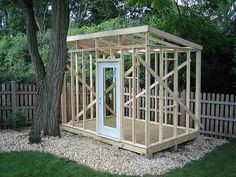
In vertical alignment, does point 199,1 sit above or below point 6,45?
above

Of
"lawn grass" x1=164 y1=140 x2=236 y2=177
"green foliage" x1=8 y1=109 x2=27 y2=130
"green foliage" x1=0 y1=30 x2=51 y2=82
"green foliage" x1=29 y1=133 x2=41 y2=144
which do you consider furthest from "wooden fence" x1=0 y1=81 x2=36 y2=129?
"lawn grass" x1=164 y1=140 x2=236 y2=177

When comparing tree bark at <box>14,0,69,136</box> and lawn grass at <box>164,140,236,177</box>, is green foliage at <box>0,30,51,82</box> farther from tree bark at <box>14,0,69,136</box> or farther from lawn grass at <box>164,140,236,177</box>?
lawn grass at <box>164,140,236,177</box>

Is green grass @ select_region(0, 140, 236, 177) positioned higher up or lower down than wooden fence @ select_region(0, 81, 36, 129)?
lower down

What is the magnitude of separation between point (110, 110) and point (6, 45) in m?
10.5

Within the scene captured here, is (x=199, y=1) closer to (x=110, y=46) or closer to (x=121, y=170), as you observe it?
(x=110, y=46)

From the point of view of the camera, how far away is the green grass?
6.51 m

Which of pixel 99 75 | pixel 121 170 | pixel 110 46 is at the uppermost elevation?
pixel 110 46

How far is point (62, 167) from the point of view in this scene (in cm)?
684

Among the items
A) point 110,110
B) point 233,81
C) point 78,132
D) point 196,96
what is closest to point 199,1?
point 233,81

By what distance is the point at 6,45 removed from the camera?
18656 mm

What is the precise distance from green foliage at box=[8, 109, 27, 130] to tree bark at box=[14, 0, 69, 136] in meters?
1.85

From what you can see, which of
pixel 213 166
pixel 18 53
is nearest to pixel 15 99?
pixel 213 166

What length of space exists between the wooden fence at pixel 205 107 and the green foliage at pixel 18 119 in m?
0.18

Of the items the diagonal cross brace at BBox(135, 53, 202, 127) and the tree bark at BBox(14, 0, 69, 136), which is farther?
the tree bark at BBox(14, 0, 69, 136)
